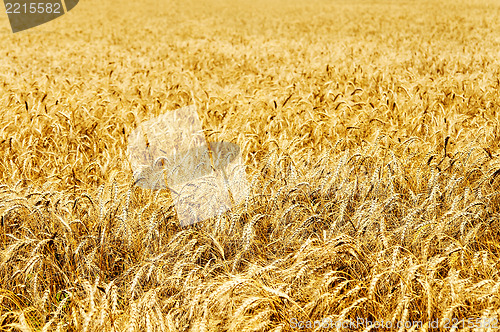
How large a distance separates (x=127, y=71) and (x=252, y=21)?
1049 cm

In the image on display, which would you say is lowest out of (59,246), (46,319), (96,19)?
(46,319)

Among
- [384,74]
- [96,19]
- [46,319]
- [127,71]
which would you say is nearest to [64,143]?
[46,319]

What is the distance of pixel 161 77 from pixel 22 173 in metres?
3.79

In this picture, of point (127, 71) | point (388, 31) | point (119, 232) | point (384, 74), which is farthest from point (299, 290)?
point (388, 31)

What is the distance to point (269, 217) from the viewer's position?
95.2 inches

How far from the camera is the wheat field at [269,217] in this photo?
1689mm

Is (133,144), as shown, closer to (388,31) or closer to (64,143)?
(64,143)

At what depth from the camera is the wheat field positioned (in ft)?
5.54

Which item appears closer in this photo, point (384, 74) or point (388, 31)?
point (384, 74)

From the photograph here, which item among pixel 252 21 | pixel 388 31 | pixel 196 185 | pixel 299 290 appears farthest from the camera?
pixel 252 21

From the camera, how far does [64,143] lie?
350 centimetres

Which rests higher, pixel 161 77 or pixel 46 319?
pixel 161 77

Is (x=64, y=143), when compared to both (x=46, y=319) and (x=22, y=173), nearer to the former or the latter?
(x=22, y=173)

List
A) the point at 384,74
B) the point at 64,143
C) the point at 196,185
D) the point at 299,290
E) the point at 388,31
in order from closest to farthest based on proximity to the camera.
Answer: the point at 299,290 → the point at 196,185 → the point at 64,143 → the point at 384,74 → the point at 388,31
